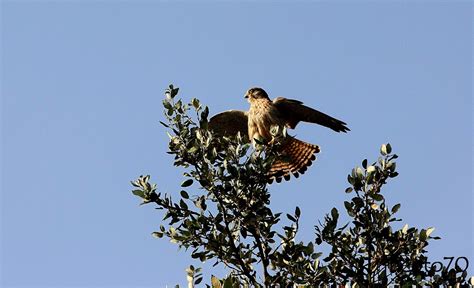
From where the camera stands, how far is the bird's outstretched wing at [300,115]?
8.07m

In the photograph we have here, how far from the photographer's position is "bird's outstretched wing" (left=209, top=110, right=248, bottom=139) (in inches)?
336

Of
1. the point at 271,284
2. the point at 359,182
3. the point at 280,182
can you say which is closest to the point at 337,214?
the point at 359,182

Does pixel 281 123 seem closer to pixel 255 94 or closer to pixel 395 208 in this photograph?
pixel 255 94

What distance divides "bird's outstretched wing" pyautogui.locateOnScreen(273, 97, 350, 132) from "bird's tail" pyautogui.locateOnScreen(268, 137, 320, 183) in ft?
0.81

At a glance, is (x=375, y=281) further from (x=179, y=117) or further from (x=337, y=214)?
(x=179, y=117)

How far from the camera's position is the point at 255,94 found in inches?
358

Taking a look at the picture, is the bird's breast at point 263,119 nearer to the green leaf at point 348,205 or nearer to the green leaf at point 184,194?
the green leaf at point 348,205

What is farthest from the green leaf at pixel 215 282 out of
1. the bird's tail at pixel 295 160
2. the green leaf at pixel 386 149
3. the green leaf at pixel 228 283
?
the bird's tail at pixel 295 160

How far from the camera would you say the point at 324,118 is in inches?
322

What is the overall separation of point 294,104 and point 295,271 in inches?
138

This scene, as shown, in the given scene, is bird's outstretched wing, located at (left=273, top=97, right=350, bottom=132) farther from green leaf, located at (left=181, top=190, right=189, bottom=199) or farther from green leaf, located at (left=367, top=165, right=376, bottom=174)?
green leaf, located at (left=181, top=190, right=189, bottom=199)

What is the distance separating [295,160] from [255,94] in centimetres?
120

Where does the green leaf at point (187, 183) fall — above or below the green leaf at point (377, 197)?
above

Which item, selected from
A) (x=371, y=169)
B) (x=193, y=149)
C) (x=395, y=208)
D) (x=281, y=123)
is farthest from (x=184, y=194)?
(x=281, y=123)
